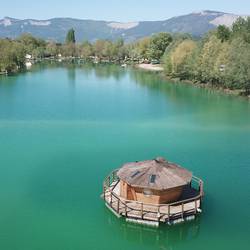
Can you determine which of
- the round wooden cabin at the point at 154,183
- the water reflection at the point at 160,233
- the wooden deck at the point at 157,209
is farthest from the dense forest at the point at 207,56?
the water reflection at the point at 160,233

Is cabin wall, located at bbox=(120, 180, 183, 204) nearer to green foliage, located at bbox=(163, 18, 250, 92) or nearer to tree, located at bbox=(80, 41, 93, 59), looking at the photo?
green foliage, located at bbox=(163, 18, 250, 92)

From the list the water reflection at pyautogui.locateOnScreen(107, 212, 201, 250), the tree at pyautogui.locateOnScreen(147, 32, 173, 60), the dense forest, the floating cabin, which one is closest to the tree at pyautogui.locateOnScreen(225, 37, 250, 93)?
the dense forest

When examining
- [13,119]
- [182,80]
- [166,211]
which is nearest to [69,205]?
[166,211]

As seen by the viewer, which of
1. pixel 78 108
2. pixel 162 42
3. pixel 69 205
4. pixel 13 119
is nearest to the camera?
pixel 69 205

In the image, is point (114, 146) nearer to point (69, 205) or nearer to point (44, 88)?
point (69, 205)

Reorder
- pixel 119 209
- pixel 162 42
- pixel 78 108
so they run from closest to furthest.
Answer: pixel 119 209 → pixel 78 108 → pixel 162 42

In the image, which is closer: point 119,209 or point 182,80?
point 119,209

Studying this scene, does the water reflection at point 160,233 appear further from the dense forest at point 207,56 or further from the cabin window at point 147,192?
the dense forest at point 207,56

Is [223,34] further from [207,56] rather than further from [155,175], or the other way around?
[155,175]
